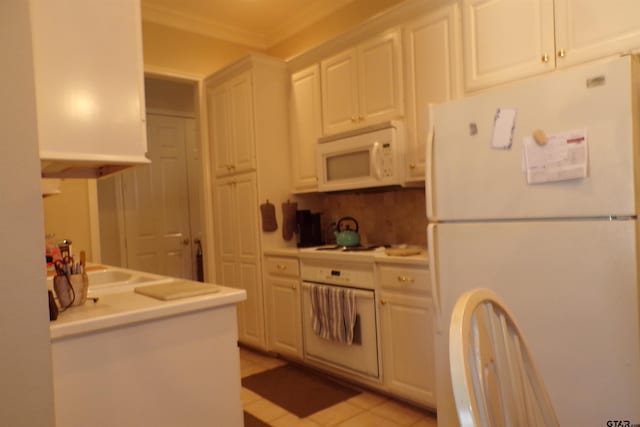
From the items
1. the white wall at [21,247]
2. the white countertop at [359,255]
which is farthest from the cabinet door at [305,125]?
the white wall at [21,247]

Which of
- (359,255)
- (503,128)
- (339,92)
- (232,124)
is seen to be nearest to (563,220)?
(503,128)

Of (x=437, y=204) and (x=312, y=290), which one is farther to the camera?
(x=312, y=290)

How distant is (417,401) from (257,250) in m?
1.65

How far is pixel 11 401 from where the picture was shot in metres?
1.09

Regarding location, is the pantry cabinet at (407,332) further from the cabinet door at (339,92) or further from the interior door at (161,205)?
the interior door at (161,205)

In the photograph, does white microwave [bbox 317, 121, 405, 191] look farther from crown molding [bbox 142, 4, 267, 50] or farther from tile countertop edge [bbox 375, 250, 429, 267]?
crown molding [bbox 142, 4, 267, 50]

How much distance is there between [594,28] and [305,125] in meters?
1.99

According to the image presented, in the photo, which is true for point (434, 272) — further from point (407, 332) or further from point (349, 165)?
point (349, 165)

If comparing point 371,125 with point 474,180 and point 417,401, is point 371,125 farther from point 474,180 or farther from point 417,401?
point 417,401

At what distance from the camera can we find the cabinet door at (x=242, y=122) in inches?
133

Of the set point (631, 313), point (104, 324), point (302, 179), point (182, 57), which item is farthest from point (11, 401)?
point (182, 57)

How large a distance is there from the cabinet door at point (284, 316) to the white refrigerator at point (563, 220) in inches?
59.0

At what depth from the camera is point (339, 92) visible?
3.03 metres

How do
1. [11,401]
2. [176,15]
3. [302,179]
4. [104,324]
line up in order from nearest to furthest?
[11,401] → [104,324] → [302,179] → [176,15]
